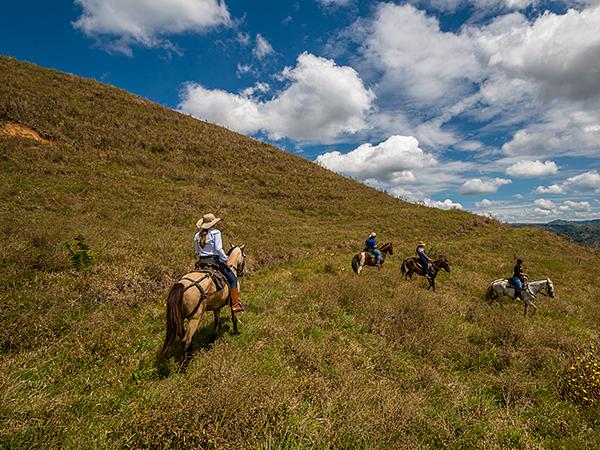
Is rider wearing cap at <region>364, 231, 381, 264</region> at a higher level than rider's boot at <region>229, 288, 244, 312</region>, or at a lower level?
higher

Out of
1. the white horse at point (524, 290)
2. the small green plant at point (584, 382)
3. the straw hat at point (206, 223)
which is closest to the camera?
the small green plant at point (584, 382)

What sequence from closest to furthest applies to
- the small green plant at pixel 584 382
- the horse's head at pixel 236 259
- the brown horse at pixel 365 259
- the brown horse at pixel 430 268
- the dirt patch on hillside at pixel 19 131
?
the small green plant at pixel 584 382 → the horse's head at pixel 236 259 → the brown horse at pixel 430 268 → the brown horse at pixel 365 259 → the dirt patch on hillside at pixel 19 131

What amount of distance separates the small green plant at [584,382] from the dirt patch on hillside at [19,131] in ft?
103

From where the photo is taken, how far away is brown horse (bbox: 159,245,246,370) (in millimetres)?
6094

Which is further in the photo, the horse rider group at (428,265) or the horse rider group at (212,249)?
the horse rider group at (428,265)

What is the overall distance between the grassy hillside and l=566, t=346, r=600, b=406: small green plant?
0.15 feet

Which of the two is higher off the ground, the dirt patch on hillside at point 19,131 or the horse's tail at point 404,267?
the dirt patch on hillside at point 19,131

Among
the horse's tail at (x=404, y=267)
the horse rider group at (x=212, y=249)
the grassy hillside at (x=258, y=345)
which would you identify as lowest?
the grassy hillside at (x=258, y=345)

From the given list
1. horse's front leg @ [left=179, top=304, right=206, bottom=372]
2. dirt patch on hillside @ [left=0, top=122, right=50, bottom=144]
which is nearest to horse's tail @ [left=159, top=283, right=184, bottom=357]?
horse's front leg @ [left=179, top=304, right=206, bottom=372]

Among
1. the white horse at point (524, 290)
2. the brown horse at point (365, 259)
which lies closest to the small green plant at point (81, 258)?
the brown horse at point (365, 259)

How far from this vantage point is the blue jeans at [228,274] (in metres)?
7.87

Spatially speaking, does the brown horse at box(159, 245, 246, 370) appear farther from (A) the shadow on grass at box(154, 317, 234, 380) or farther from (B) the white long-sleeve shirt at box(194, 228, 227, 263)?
(B) the white long-sleeve shirt at box(194, 228, 227, 263)

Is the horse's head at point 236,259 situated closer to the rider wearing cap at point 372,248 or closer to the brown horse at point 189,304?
the brown horse at point 189,304

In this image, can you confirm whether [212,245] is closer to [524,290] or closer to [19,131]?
[524,290]
